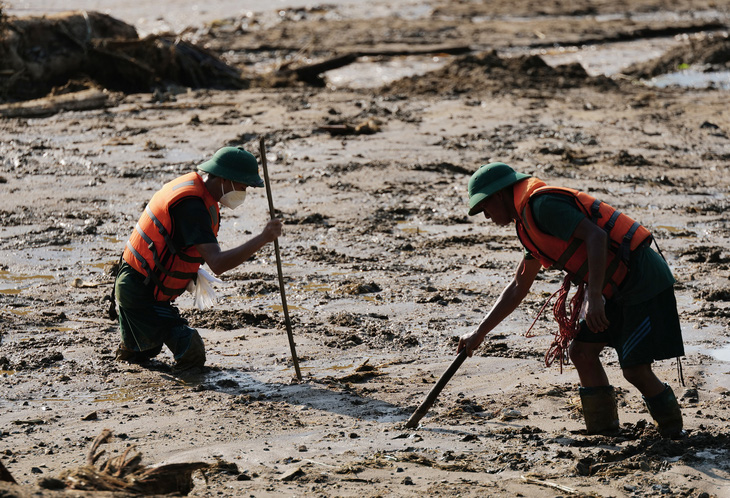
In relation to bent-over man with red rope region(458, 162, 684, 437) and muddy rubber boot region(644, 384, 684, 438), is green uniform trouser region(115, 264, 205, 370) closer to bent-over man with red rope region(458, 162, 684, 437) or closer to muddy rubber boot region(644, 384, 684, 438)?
bent-over man with red rope region(458, 162, 684, 437)

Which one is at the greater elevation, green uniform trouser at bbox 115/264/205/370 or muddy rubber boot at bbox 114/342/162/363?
green uniform trouser at bbox 115/264/205/370

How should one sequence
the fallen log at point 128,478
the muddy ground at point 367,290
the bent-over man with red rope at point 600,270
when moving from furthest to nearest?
the muddy ground at point 367,290 → the bent-over man with red rope at point 600,270 → the fallen log at point 128,478

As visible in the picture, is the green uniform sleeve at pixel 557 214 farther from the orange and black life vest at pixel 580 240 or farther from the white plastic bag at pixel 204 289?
the white plastic bag at pixel 204 289

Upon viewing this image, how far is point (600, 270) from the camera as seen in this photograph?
4230 millimetres

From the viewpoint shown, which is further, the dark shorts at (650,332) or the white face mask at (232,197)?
the white face mask at (232,197)

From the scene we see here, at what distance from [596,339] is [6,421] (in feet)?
9.87

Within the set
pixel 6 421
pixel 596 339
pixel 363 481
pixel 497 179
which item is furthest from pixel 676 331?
pixel 6 421

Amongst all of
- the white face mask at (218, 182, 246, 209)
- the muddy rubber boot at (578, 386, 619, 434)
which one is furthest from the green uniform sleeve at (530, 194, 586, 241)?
the white face mask at (218, 182, 246, 209)

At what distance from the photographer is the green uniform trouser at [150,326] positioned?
5.74 metres

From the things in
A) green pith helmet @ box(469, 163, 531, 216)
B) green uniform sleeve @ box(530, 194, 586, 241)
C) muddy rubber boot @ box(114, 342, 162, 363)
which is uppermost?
green pith helmet @ box(469, 163, 531, 216)

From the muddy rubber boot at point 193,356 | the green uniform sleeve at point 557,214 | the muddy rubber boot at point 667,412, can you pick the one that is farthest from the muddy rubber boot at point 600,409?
the muddy rubber boot at point 193,356

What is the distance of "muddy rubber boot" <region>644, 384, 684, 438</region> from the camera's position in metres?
4.55

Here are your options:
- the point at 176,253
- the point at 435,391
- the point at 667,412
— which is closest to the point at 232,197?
the point at 176,253

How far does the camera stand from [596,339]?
4.60m
